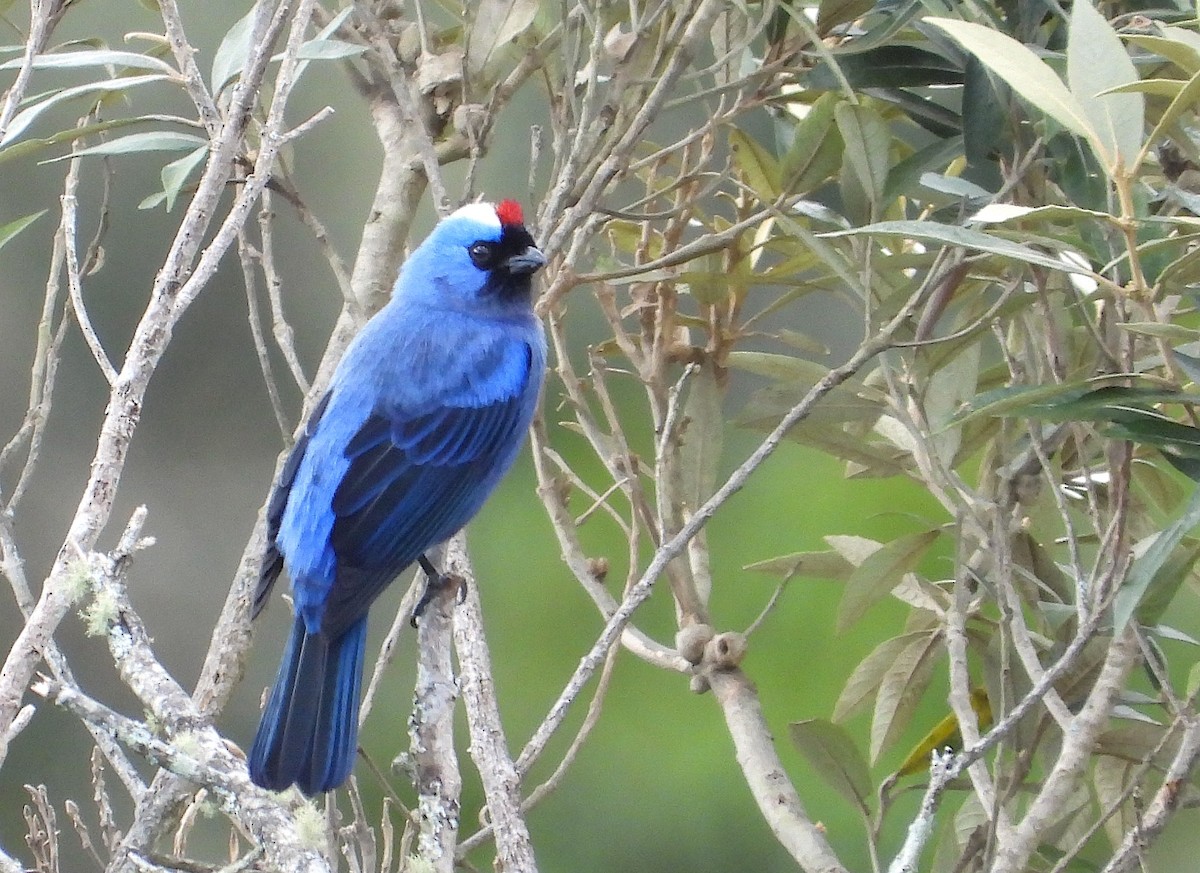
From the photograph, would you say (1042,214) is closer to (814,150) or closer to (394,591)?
(814,150)

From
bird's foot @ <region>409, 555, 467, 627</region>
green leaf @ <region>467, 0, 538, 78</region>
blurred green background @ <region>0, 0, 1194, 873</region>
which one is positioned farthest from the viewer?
blurred green background @ <region>0, 0, 1194, 873</region>

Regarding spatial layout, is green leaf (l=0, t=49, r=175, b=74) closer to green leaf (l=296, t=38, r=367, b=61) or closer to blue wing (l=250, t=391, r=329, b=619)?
green leaf (l=296, t=38, r=367, b=61)

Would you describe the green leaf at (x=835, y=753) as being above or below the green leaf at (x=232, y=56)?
below

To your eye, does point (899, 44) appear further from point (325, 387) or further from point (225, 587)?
point (225, 587)

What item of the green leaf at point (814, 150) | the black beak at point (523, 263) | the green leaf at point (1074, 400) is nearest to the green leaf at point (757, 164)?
the green leaf at point (814, 150)

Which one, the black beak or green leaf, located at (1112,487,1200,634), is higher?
the black beak

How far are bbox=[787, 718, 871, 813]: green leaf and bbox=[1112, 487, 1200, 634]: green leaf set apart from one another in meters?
0.58

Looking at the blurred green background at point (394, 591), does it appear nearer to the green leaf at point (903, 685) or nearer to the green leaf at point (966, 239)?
the green leaf at point (903, 685)

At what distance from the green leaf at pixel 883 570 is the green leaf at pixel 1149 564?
512 mm

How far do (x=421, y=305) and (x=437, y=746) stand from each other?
122cm

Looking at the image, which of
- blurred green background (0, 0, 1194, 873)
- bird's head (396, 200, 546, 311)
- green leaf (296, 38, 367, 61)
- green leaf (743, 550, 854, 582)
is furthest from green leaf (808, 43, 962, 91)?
blurred green background (0, 0, 1194, 873)

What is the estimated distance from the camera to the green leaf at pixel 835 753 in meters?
1.91

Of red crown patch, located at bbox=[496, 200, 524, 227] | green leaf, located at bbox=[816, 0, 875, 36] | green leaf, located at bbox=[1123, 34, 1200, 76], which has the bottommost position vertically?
green leaf, located at bbox=[1123, 34, 1200, 76]

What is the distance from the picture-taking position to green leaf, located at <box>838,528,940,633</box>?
192 cm
